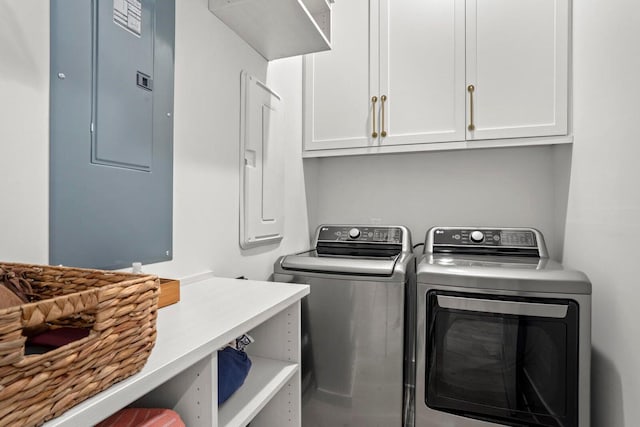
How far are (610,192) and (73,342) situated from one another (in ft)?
5.14

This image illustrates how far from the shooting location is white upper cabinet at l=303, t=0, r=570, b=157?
1.63m

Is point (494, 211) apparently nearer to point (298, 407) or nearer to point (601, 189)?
point (601, 189)

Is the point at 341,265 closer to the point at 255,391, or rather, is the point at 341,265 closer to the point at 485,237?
the point at 255,391

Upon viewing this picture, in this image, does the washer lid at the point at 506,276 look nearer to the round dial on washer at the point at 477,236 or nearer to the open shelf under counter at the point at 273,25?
the round dial on washer at the point at 477,236

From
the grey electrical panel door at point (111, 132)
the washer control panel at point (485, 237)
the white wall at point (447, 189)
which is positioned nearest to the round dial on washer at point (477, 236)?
the washer control panel at point (485, 237)

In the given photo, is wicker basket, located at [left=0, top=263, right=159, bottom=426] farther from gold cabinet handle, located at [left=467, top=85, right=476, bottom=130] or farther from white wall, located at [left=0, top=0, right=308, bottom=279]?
gold cabinet handle, located at [left=467, top=85, right=476, bottom=130]

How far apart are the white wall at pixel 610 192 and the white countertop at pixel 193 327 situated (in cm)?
106

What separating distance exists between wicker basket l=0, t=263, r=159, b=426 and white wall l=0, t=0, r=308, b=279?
0.61 feet

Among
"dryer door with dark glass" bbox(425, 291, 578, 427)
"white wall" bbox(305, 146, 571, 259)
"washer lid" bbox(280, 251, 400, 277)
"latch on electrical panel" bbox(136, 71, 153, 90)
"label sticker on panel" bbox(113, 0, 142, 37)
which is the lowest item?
"dryer door with dark glass" bbox(425, 291, 578, 427)

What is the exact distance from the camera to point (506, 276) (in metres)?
1.29

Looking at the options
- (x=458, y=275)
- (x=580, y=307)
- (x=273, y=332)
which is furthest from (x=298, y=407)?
(x=580, y=307)

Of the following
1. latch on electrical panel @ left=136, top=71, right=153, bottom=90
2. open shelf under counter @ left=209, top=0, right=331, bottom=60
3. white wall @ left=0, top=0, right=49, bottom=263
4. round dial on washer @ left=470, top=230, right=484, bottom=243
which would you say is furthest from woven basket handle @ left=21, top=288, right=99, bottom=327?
round dial on washer @ left=470, top=230, right=484, bottom=243

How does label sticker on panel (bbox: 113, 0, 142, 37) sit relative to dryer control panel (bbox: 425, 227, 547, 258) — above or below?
above

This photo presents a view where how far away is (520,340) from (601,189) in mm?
649
